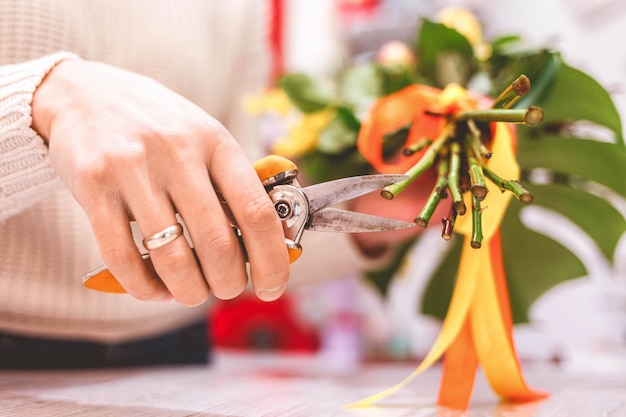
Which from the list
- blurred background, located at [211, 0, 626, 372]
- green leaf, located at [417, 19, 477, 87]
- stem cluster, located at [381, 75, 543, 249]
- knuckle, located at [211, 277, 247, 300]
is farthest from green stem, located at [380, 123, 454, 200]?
blurred background, located at [211, 0, 626, 372]

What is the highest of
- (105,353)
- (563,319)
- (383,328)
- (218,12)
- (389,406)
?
(218,12)

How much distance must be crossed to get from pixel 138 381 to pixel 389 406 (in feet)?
0.91

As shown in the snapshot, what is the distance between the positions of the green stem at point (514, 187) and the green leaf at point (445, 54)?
279 mm

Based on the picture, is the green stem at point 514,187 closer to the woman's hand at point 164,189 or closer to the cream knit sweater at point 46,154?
the woman's hand at point 164,189

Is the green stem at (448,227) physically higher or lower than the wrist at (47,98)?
lower

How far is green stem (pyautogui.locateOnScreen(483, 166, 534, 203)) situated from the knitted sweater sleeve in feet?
0.97

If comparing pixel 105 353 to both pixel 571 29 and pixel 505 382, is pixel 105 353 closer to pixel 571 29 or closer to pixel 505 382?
pixel 505 382

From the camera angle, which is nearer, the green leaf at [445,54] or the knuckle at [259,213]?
the knuckle at [259,213]

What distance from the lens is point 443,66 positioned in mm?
633

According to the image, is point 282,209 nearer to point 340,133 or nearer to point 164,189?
point 164,189

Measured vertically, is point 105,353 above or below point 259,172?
below

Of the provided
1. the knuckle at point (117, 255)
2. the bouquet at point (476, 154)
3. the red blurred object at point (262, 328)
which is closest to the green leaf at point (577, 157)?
the bouquet at point (476, 154)

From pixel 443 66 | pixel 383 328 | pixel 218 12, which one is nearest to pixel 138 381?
pixel 443 66

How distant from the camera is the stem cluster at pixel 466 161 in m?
0.33
